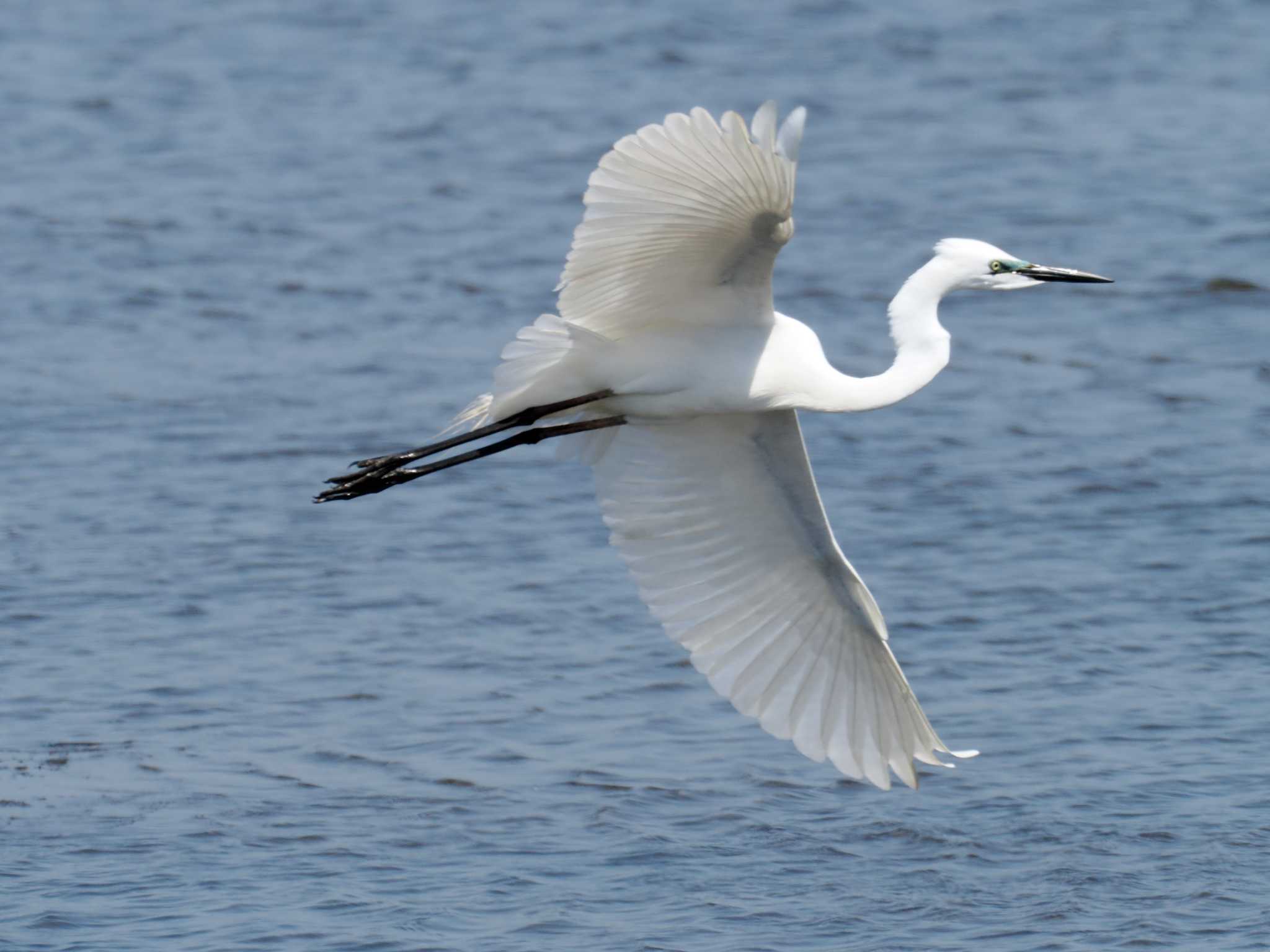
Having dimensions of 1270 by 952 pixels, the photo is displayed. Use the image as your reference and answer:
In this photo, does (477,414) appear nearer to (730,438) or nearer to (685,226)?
(730,438)

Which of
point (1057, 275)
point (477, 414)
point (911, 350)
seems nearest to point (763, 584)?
point (911, 350)

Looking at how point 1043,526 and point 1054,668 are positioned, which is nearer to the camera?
point 1054,668

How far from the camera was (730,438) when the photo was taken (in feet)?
22.5

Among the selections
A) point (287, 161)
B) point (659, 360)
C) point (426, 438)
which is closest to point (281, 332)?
point (426, 438)

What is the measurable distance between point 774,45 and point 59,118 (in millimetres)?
5485

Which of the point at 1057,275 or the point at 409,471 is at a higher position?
the point at 1057,275

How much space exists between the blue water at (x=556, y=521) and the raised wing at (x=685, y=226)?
193 cm

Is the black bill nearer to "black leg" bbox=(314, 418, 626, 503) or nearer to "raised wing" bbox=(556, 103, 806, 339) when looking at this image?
"raised wing" bbox=(556, 103, 806, 339)

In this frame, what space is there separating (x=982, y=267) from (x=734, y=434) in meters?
0.90

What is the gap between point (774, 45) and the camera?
17547 mm

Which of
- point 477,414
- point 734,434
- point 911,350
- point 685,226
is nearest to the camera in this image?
point 685,226

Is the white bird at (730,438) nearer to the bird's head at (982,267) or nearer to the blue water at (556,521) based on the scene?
the bird's head at (982,267)

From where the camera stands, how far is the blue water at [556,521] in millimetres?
7188

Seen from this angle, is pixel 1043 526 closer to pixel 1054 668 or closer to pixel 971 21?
pixel 1054 668
